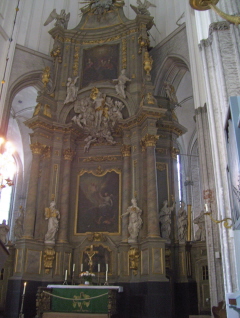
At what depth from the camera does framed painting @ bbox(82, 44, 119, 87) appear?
1590 cm

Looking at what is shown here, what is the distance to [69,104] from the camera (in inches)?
607

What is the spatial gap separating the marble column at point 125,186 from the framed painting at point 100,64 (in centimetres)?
368

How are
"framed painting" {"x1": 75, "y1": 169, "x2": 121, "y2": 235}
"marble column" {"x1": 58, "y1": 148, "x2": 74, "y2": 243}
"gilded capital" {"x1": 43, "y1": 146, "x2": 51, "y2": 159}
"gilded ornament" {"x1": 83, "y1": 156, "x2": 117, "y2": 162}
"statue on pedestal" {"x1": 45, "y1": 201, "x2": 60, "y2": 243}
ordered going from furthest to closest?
"gilded ornament" {"x1": 83, "y1": 156, "x2": 117, "y2": 162}
"gilded capital" {"x1": 43, "y1": 146, "x2": 51, "y2": 159}
"framed painting" {"x1": 75, "y1": 169, "x2": 121, "y2": 235}
"marble column" {"x1": 58, "y1": 148, "x2": 74, "y2": 243}
"statue on pedestal" {"x1": 45, "y1": 201, "x2": 60, "y2": 243}

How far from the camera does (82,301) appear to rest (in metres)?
10.5

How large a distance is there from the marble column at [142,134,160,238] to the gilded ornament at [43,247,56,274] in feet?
12.0

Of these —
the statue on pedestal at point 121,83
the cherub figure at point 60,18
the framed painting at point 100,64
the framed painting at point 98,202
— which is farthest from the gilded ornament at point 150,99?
the cherub figure at point 60,18

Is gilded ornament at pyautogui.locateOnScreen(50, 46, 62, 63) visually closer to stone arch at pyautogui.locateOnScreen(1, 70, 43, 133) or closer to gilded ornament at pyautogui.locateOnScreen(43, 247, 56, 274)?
stone arch at pyautogui.locateOnScreen(1, 70, 43, 133)

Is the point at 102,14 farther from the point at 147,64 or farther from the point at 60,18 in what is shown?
the point at 147,64

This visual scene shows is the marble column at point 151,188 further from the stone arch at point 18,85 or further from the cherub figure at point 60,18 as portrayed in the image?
the cherub figure at point 60,18

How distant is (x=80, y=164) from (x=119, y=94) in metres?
3.39

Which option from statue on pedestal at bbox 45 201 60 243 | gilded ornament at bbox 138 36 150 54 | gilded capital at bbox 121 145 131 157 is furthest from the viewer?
gilded ornament at bbox 138 36 150 54

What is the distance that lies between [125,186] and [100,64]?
236 inches

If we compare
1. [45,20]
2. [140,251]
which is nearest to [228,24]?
[140,251]

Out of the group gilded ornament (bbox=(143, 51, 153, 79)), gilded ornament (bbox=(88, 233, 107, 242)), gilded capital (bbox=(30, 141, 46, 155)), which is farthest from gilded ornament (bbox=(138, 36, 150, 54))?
gilded ornament (bbox=(88, 233, 107, 242))
